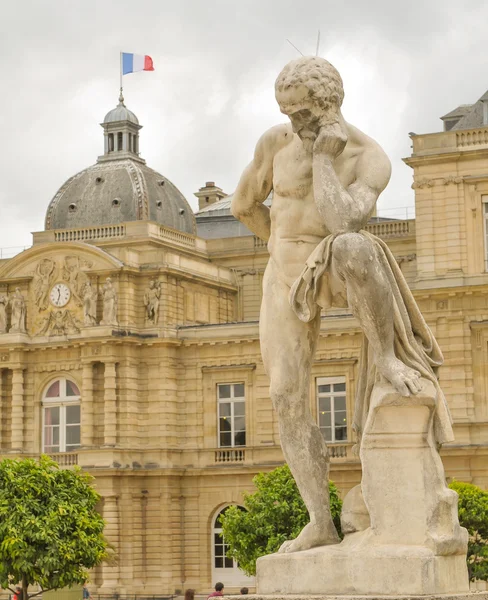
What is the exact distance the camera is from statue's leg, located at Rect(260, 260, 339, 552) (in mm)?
6988

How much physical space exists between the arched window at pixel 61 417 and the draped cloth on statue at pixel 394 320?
35.8 m

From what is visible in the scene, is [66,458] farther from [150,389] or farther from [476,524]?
[476,524]

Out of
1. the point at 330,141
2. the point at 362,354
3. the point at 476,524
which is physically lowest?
the point at 476,524

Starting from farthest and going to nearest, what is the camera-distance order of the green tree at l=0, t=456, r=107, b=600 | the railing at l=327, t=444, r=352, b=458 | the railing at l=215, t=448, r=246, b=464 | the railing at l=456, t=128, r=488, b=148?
the railing at l=215, t=448, r=246, b=464, the railing at l=327, t=444, r=352, b=458, the railing at l=456, t=128, r=488, b=148, the green tree at l=0, t=456, r=107, b=600

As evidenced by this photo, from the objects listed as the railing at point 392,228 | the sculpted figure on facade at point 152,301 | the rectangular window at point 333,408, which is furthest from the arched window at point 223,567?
the railing at point 392,228

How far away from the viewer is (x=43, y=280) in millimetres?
42594

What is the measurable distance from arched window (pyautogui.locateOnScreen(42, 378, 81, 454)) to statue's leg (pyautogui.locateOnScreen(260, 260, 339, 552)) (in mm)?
35628

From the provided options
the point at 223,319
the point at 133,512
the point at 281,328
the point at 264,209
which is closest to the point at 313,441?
the point at 281,328

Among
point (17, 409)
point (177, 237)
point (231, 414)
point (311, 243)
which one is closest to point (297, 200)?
point (311, 243)

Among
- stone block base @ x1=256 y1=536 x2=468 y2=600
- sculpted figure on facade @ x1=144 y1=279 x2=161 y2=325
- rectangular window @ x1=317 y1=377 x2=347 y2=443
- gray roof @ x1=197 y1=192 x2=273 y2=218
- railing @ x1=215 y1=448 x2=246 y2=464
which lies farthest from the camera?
gray roof @ x1=197 y1=192 x2=273 y2=218

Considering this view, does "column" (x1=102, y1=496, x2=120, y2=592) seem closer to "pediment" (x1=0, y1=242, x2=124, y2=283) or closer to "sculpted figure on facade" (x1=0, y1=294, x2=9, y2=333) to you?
"sculpted figure on facade" (x1=0, y1=294, x2=9, y2=333)

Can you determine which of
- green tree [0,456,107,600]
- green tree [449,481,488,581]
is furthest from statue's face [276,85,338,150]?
green tree [449,481,488,581]

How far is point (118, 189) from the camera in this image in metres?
46.6

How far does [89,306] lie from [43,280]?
1.92 meters
